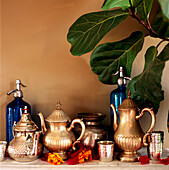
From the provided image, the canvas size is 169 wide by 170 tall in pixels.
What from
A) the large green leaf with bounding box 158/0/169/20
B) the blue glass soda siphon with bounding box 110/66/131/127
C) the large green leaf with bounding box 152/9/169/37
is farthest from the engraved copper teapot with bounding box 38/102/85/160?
the large green leaf with bounding box 158/0/169/20

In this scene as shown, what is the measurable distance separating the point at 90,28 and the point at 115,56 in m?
0.19

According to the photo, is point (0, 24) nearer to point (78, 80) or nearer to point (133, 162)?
point (78, 80)

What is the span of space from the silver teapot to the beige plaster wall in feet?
0.84

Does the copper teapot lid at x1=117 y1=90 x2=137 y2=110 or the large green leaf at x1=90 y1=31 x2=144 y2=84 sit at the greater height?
the large green leaf at x1=90 y1=31 x2=144 y2=84

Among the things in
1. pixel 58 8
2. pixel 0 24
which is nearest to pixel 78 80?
pixel 58 8

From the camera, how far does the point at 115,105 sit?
52.4 inches

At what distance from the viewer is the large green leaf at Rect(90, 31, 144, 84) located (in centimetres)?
132

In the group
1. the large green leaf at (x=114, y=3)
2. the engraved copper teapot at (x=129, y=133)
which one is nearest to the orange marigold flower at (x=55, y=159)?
the engraved copper teapot at (x=129, y=133)

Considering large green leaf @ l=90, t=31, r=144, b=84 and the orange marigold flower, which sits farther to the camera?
large green leaf @ l=90, t=31, r=144, b=84

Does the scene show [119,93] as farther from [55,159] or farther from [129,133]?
[55,159]

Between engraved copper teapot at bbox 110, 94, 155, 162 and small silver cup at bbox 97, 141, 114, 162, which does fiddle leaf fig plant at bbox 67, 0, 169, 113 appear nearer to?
engraved copper teapot at bbox 110, 94, 155, 162

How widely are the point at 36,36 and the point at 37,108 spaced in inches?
15.6

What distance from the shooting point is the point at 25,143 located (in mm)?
1163

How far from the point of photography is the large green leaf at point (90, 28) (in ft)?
4.15
